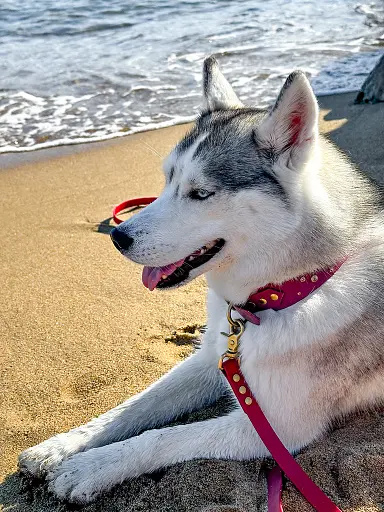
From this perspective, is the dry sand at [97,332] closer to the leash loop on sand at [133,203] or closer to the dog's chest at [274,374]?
the leash loop on sand at [133,203]

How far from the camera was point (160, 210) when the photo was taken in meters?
2.78

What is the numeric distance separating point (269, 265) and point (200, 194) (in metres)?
0.41

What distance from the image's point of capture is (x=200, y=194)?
2.75 metres

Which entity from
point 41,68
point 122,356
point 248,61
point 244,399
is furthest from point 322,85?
point 244,399

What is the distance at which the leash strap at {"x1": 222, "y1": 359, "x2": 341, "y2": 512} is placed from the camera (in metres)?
2.48

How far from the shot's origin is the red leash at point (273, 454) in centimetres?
248

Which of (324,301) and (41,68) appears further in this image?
(41,68)

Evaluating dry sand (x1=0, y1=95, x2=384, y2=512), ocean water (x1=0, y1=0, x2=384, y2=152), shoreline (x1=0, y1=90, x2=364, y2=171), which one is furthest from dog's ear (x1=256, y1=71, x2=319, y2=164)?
ocean water (x1=0, y1=0, x2=384, y2=152)

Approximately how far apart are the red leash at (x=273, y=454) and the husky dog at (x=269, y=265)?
52 millimetres

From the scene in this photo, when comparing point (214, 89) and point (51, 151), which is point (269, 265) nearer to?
point (214, 89)

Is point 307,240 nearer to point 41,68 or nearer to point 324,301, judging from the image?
point 324,301

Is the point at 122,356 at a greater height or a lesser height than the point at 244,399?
lesser

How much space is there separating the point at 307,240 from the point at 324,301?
28 cm

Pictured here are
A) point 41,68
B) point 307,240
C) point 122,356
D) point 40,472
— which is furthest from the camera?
point 41,68
